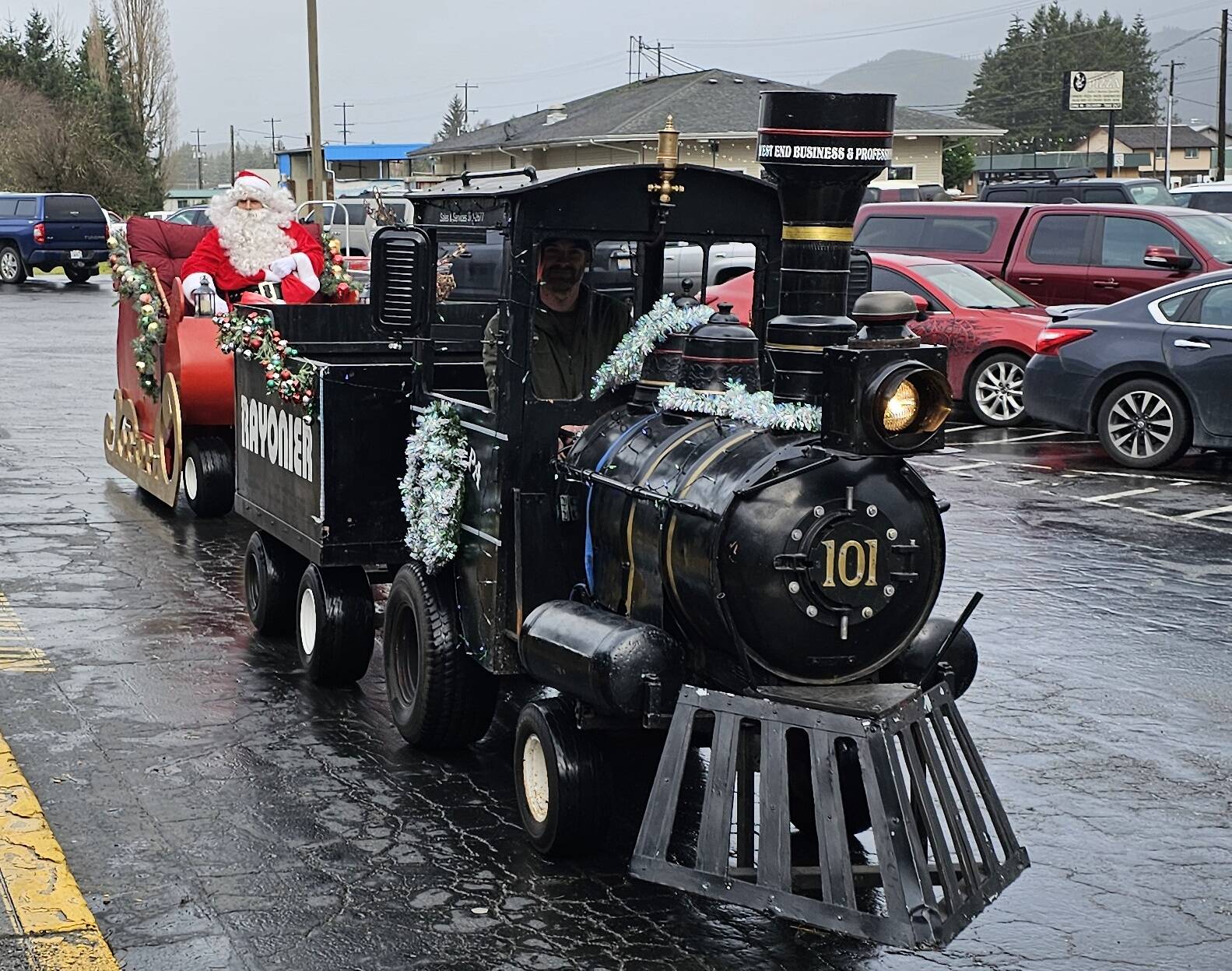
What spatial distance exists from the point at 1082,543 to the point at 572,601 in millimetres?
5710

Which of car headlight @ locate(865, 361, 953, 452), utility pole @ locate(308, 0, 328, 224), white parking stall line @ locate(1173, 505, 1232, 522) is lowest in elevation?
white parking stall line @ locate(1173, 505, 1232, 522)

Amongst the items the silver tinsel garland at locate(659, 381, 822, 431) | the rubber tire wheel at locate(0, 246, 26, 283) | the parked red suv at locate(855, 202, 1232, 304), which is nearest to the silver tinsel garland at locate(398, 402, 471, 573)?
the silver tinsel garland at locate(659, 381, 822, 431)

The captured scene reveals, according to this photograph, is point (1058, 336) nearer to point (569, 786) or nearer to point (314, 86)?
point (569, 786)

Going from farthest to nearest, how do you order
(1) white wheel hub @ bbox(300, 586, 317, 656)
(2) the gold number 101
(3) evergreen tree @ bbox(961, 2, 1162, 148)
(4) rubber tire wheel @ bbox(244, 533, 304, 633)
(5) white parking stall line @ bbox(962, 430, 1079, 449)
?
(3) evergreen tree @ bbox(961, 2, 1162, 148) < (5) white parking stall line @ bbox(962, 430, 1079, 449) < (4) rubber tire wheel @ bbox(244, 533, 304, 633) < (1) white wheel hub @ bbox(300, 586, 317, 656) < (2) the gold number 101

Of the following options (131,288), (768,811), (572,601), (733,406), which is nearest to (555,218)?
(733,406)

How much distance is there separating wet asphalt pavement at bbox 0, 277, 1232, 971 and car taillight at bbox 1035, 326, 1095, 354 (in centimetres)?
305

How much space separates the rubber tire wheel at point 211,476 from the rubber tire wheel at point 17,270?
28244 millimetres

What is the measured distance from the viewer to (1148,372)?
12.8 meters

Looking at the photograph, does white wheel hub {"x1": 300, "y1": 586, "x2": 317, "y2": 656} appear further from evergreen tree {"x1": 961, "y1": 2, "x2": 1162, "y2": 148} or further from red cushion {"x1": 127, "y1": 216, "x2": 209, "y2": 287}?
evergreen tree {"x1": 961, "y1": 2, "x2": 1162, "y2": 148}

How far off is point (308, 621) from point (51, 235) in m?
31.7

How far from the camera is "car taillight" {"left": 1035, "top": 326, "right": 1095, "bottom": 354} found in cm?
1326

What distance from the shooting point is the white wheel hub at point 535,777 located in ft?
17.5

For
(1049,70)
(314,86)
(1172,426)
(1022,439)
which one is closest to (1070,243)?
(1022,439)

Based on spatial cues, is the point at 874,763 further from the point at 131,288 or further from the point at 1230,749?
the point at 131,288
